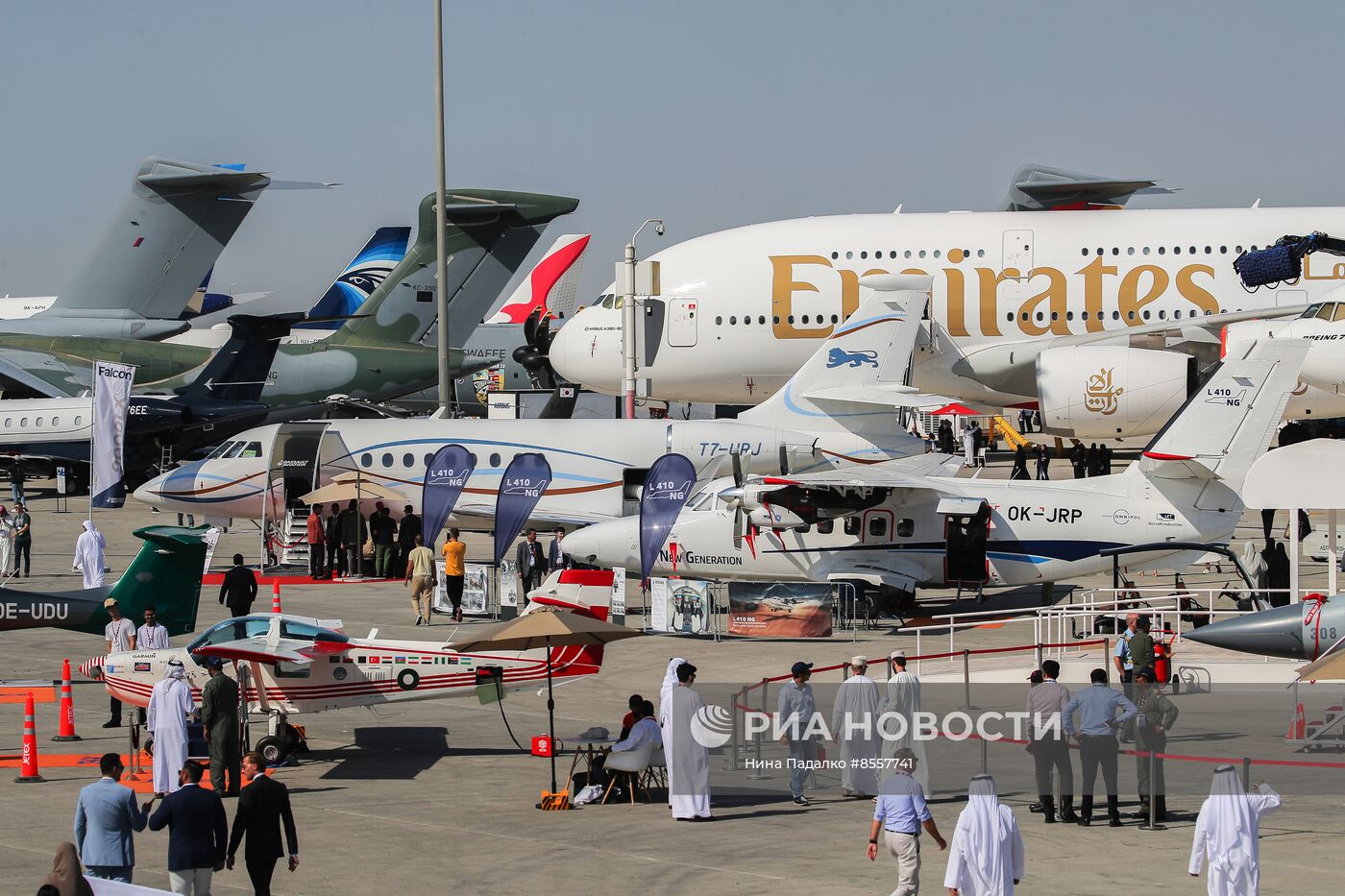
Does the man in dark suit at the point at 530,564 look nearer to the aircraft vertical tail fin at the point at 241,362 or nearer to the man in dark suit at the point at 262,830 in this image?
the man in dark suit at the point at 262,830

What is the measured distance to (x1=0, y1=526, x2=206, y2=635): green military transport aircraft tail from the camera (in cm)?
2084

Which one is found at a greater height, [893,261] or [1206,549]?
[893,261]

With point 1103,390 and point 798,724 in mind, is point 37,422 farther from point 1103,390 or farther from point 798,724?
point 798,724

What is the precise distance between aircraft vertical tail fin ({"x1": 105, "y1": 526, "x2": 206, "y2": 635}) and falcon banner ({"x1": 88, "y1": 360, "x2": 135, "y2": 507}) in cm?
1510

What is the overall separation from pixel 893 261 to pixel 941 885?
2811cm

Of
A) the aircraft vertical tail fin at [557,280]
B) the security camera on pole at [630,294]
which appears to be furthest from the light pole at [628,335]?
the aircraft vertical tail fin at [557,280]

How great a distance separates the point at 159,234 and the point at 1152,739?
1949 inches

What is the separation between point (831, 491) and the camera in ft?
85.0

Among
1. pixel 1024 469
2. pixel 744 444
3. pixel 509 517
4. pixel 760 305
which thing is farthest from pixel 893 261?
pixel 509 517

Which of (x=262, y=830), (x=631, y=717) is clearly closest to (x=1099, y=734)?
(x=631, y=717)

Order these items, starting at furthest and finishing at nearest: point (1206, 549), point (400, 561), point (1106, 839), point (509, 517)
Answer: point (400, 561), point (509, 517), point (1206, 549), point (1106, 839)

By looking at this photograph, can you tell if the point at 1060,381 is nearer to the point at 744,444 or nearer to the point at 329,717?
the point at 744,444

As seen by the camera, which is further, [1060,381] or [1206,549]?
[1060,381]

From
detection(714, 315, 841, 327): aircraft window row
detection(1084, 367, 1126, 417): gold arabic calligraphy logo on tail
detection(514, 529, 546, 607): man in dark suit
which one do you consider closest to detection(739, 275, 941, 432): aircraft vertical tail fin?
detection(1084, 367, 1126, 417): gold arabic calligraphy logo on tail
